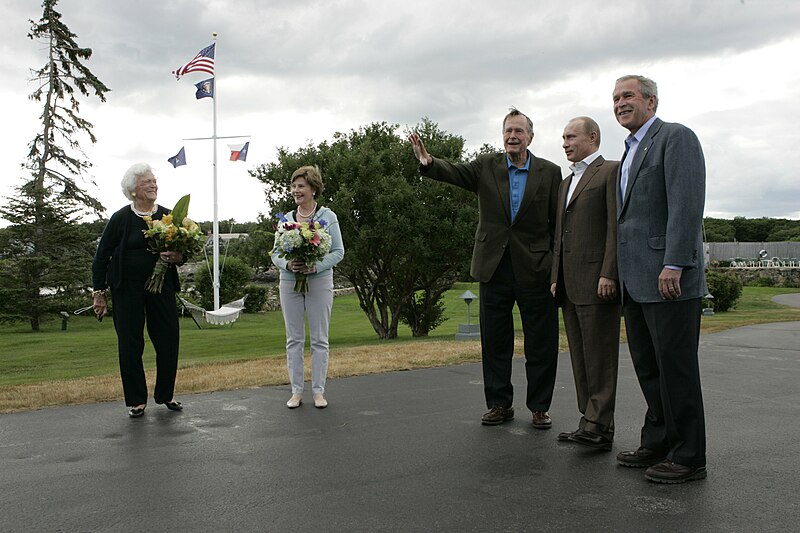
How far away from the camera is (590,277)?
4.51 metres

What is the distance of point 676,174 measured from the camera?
3.76 m

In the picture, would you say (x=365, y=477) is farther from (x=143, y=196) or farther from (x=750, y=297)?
(x=750, y=297)

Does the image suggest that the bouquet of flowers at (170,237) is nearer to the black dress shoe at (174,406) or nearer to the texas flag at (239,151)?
A: the black dress shoe at (174,406)

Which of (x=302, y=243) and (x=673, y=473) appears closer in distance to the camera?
(x=673, y=473)

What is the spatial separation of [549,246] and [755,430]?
6.60ft

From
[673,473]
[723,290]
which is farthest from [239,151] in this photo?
[673,473]

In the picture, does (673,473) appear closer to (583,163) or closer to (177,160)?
(583,163)

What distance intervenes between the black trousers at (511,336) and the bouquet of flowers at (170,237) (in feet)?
8.75

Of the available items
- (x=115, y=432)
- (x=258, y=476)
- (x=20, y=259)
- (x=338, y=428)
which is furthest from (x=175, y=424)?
(x=20, y=259)

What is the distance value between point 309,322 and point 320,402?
0.75 m

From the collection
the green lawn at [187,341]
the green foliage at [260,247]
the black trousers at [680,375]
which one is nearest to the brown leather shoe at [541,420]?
the black trousers at [680,375]

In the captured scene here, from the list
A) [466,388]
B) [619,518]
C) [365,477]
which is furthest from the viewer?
[466,388]

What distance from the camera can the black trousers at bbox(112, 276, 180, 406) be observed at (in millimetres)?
5688

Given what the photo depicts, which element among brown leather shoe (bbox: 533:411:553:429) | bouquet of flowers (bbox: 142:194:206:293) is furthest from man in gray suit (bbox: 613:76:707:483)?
bouquet of flowers (bbox: 142:194:206:293)
